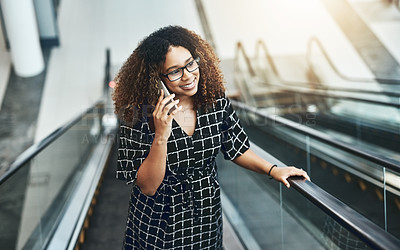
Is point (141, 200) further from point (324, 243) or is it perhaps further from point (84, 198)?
point (84, 198)

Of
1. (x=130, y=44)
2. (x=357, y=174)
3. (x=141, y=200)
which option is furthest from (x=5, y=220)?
(x=130, y=44)

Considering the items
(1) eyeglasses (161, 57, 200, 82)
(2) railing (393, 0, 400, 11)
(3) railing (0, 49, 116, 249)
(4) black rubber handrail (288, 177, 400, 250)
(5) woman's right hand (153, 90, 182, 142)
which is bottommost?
(3) railing (0, 49, 116, 249)

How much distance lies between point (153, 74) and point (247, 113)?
4795 mm

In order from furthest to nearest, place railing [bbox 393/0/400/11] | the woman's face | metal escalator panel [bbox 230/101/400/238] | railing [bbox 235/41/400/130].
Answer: railing [bbox 393/0/400/11] < railing [bbox 235/41/400/130] < metal escalator panel [bbox 230/101/400/238] < the woman's face

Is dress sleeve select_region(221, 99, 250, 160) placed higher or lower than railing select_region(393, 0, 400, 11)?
lower

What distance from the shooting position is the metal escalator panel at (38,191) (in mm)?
2326

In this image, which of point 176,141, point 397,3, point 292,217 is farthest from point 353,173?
point 397,3

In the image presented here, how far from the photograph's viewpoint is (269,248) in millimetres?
2361

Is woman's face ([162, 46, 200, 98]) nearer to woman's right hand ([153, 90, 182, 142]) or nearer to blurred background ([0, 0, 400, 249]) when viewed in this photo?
woman's right hand ([153, 90, 182, 142])

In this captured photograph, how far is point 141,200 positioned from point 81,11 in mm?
12950

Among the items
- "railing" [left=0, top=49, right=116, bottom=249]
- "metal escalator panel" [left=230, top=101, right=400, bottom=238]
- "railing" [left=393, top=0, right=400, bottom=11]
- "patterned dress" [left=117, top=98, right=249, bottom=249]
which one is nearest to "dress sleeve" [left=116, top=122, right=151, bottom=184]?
"patterned dress" [left=117, top=98, right=249, bottom=249]

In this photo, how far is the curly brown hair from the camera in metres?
1.27

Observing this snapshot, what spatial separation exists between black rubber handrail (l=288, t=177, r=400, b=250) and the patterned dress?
11.1 inches

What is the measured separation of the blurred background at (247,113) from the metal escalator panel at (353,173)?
1 cm
